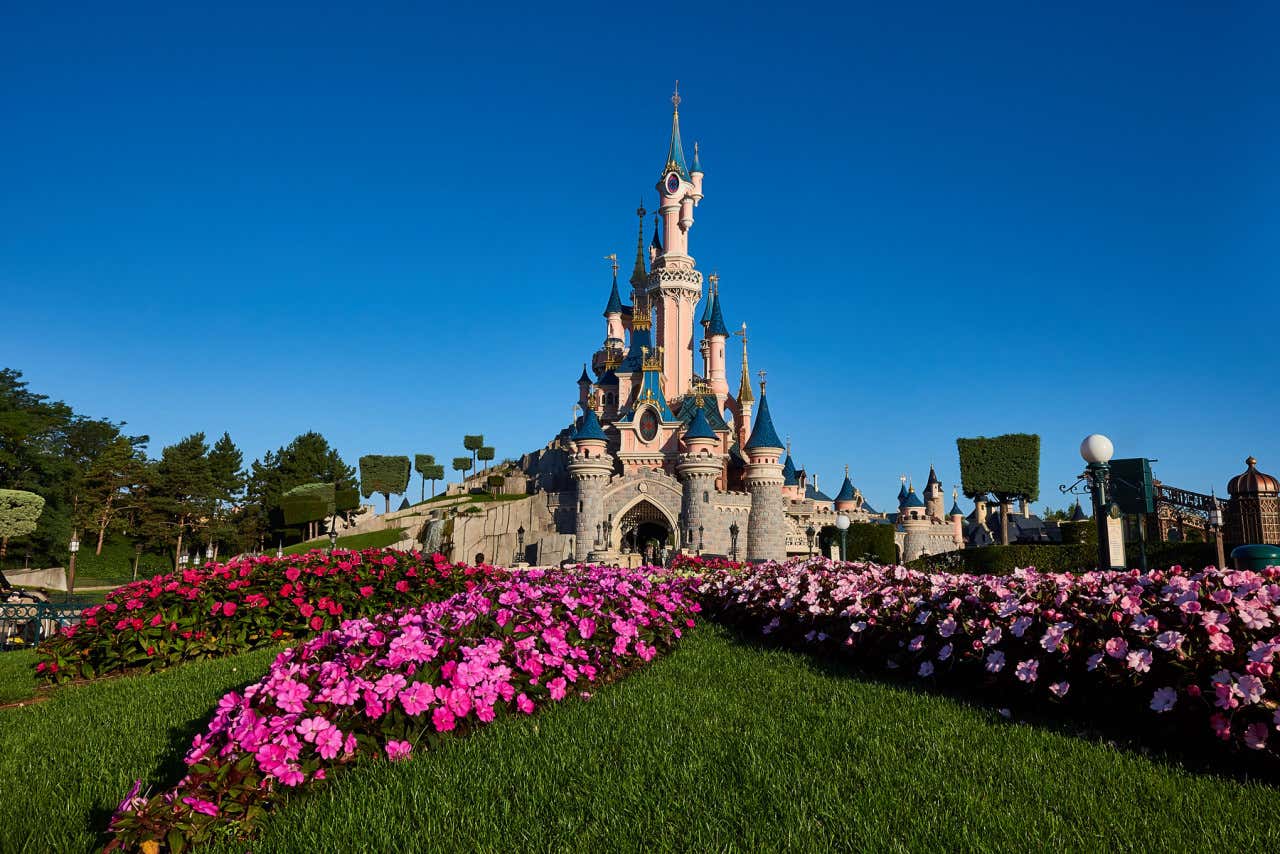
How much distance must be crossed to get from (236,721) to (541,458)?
179 ft

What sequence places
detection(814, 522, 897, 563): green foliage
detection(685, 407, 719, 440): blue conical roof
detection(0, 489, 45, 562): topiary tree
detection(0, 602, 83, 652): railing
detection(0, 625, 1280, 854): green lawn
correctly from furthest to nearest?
1. detection(685, 407, 719, 440): blue conical roof
2. detection(814, 522, 897, 563): green foliage
3. detection(0, 489, 45, 562): topiary tree
4. detection(0, 602, 83, 652): railing
5. detection(0, 625, 1280, 854): green lawn

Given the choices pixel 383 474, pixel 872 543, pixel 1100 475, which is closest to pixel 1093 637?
pixel 1100 475

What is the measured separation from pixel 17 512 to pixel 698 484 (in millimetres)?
28046

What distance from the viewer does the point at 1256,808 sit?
3484 millimetres

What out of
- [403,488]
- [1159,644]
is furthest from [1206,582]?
[403,488]

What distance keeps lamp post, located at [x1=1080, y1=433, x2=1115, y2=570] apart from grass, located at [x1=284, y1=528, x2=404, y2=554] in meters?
41.8

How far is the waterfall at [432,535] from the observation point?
138 ft

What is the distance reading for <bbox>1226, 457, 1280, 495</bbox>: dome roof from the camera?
71.4 ft

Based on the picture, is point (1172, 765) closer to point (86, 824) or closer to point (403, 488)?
point (86, 824)

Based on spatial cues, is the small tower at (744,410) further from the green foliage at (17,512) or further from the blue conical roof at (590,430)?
the green foliage at (17,512)

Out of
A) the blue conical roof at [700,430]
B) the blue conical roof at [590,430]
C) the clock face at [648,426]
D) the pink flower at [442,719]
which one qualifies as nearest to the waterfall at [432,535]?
the blue conical roof at [590,430]

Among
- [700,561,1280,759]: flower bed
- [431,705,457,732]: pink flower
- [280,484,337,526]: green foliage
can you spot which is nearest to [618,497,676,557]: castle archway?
[280,484,337,526]: green foliage

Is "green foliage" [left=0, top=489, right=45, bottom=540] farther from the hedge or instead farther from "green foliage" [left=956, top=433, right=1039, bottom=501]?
"green foliage" [left=956, top=433, right=1039, bottom=501]

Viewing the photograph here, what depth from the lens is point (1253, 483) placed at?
21.9 meters
